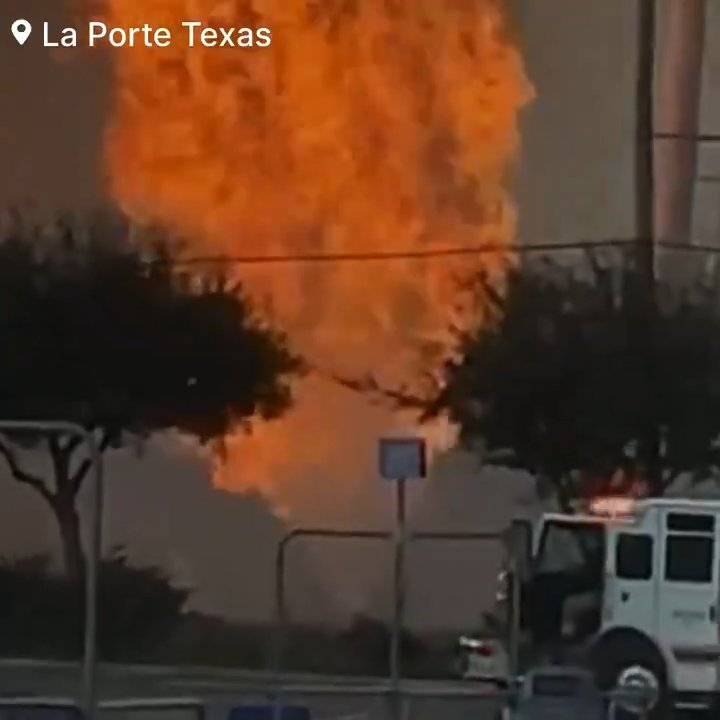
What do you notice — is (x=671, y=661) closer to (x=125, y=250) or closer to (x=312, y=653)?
(x=312, y=653)

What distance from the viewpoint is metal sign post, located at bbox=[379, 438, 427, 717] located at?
3.23m

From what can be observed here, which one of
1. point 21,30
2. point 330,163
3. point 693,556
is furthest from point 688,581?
point 21,30

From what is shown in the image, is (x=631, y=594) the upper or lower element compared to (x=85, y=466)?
lower

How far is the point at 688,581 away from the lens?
316 cm

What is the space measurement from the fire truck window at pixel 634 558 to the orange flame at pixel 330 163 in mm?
467

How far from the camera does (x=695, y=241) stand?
3191 mm

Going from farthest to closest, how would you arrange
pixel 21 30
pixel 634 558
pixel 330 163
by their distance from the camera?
pixel 21 30, pixel 330 163, pixel 634 558

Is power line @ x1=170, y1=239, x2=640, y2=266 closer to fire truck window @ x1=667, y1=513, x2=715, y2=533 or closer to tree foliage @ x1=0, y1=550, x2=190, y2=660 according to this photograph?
fire truck window @ x1=667, y1=513, x2=715, y2=533

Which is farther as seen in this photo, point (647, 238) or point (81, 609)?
point (81, 609)

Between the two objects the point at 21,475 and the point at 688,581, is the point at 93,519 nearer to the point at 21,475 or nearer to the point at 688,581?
the point at 21,475

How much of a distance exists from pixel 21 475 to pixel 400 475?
70 centimetres

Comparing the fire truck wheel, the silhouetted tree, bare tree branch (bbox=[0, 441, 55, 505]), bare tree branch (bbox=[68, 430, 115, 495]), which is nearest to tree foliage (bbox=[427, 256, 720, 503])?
the fire truck wheel

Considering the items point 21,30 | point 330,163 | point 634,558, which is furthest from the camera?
point 21,30

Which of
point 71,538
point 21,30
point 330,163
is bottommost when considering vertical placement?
point 71,538
